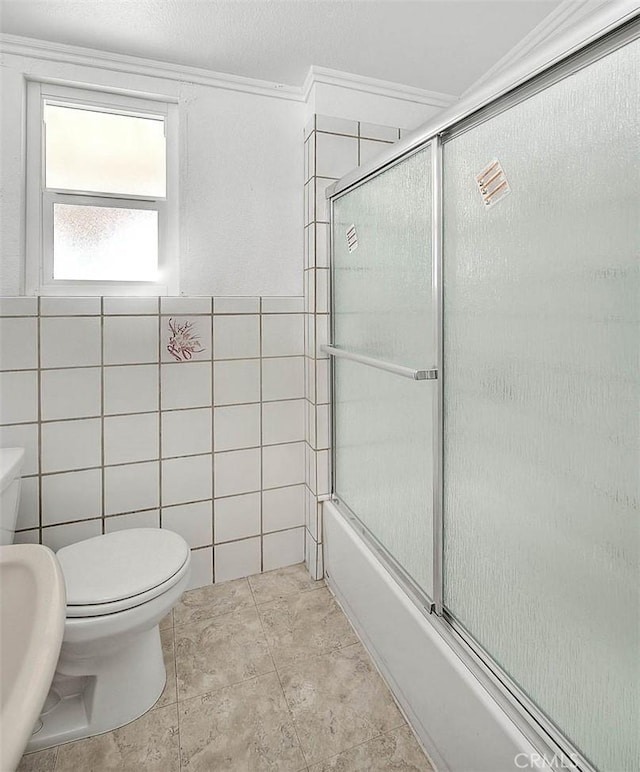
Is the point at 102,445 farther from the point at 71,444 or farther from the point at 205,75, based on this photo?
the point at 205,75

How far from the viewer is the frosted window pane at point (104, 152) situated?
1836 mm

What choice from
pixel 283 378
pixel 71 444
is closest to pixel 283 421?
pixel 283 378

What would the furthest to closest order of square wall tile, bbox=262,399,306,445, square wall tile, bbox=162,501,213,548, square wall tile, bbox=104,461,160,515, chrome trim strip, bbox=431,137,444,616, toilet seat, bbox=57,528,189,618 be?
square wall tile, bbox=262,399,306,445
square wall tile, bbox=162,501,213,548
square wall tile, bbox=104,461,160,515
toilet seat, bbox=57,528,189,618
chrome trim strip, bbox=431,137,444,616

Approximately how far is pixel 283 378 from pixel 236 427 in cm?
30

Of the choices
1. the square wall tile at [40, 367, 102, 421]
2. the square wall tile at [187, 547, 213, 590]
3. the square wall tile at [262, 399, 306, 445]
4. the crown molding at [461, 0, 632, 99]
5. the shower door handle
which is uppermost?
the crown molding at [461, 0, 632, 99]

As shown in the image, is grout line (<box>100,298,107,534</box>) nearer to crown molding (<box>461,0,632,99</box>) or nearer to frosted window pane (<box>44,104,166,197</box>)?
frosted window pane (<box>44,104,166,197</box>)

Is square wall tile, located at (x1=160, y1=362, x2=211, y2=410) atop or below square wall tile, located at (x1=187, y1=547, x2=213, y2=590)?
atop

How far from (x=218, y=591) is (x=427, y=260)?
5.23 feet

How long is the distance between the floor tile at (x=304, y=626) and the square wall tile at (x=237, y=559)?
23cm

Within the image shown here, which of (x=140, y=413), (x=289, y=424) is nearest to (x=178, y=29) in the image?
(x=140, y=413)

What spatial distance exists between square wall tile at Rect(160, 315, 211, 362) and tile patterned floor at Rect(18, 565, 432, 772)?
1.01 m

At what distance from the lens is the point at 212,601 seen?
6.47 ft

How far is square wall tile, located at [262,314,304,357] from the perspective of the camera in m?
2.08

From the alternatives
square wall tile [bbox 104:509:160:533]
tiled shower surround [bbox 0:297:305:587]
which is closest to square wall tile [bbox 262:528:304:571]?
tiled shower surround [bbox 0:297:305:587]
